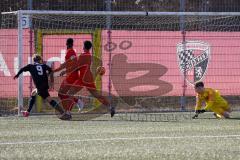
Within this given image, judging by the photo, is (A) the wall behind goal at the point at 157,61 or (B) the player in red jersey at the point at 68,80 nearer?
(B) the player in red jersey at the point at 68,80

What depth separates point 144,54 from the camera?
18.3 m

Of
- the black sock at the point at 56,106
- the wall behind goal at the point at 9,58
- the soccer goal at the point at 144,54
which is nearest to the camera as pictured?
the black sock at the point at 56,106

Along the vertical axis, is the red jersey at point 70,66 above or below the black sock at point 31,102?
above

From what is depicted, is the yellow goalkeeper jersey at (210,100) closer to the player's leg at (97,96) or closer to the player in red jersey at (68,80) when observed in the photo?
the player's leg at (97,96)

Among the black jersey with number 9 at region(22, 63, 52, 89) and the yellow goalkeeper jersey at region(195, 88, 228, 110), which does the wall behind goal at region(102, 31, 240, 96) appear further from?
the black jersey with number 9 at region(22, 63, 52, 89)

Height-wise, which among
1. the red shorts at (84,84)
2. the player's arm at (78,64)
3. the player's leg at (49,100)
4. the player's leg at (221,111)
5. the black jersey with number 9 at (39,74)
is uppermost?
the player's arm at (78,64)

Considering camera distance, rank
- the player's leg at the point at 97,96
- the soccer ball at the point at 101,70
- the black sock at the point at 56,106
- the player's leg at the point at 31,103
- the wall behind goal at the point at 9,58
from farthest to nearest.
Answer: the wall behind goal at the point at 9,58
the soccer ball at the point at 101,70
the player's leg at the point at 97,96
the player's leg at the point at 31,103
the black sock at the point at 56,106

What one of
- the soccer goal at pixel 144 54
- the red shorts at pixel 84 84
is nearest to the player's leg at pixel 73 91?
the red shorts at pixel 84 84

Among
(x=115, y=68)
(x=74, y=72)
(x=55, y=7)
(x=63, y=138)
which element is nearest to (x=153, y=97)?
(x=115, y=68)

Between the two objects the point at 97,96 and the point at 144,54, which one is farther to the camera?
the point at 144,54

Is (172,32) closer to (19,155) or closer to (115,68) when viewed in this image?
(115,68)

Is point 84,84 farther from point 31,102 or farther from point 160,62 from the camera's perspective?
point 160,62

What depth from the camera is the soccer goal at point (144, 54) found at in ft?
58.2

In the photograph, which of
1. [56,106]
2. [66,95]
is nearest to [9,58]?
[66,95]
